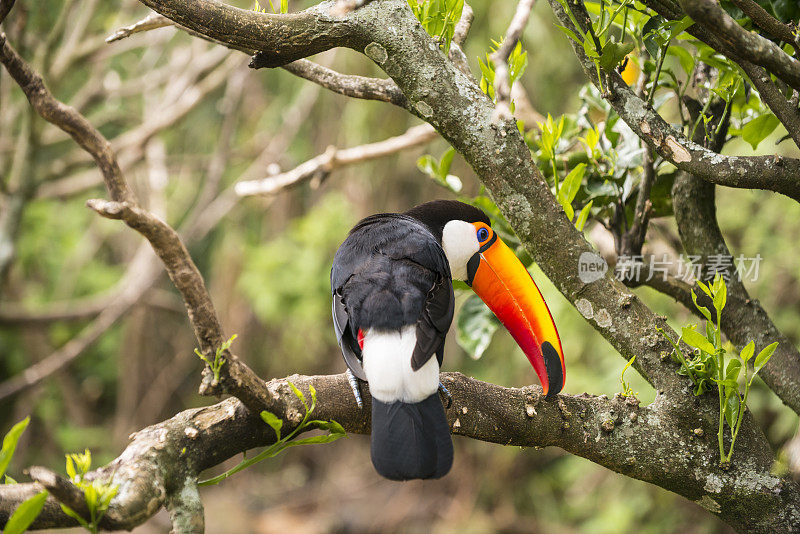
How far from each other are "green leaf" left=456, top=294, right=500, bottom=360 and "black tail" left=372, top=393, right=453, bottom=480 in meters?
0.68

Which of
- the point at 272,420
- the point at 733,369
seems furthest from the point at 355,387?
the point at 733,369

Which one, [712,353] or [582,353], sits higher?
[712,353]

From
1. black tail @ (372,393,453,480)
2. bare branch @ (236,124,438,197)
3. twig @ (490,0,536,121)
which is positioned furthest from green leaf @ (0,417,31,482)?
bare branch @ (236,124,438,197)

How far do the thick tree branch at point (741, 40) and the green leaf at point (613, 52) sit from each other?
26cm

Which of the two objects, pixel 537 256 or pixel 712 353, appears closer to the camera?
pixel 712 353

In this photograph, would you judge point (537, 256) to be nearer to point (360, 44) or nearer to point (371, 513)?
point (360, 44)

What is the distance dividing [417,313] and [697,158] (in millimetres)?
716

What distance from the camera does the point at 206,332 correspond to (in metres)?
1.20

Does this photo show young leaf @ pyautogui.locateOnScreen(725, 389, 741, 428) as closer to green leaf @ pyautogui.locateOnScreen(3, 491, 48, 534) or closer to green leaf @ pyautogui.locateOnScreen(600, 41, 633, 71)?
green leaf @ pyautogui.locateOnScreen(600, 41, 633, 71)

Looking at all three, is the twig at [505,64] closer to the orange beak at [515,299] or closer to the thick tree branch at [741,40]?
the thick tree branch at [741,40]

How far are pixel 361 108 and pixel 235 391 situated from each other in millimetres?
4065

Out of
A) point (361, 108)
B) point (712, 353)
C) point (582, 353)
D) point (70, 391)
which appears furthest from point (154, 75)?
point (712, 353)

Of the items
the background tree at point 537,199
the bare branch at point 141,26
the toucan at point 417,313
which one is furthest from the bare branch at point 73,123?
the toucan at point 417,313

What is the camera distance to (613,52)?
1.55 meters
